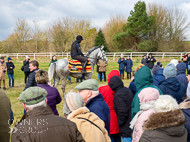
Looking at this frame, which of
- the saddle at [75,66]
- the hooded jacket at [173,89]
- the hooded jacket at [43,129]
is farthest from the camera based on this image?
the saddle at [75,66]

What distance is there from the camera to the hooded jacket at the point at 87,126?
1755 mm

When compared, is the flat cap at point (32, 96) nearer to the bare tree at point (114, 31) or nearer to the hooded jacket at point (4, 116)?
the hooded jacket at point (4, 116)

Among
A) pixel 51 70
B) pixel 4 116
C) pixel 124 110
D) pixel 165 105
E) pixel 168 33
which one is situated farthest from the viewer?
pixel 168 33

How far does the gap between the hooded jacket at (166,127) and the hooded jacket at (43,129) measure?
0.75m

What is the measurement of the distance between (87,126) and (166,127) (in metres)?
0.83

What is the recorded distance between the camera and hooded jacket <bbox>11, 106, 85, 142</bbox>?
155 centimetres

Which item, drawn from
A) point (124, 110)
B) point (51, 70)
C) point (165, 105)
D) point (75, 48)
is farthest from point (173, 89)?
point (51, 70)

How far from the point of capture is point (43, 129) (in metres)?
1.59

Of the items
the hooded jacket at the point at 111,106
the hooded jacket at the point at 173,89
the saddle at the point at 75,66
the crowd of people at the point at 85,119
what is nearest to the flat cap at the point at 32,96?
the crowd of people at the point at 85,119

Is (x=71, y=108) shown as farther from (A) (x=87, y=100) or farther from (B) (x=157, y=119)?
(B) (x=157, y=119)

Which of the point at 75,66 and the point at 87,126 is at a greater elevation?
the point at 75,66

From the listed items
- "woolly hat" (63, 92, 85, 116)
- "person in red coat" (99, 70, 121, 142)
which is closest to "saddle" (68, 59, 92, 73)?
"person in red coat" (99, 70, 121, 142)

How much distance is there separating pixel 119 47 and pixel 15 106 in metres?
28.9

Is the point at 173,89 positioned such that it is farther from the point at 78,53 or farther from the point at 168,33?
the point at 168,33
